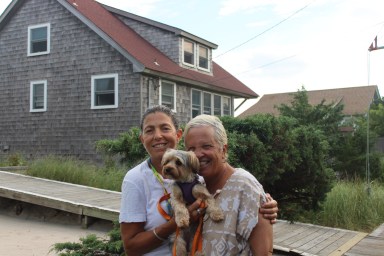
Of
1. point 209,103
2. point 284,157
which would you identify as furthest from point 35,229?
point 209,103

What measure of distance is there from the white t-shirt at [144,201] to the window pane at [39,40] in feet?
58.1

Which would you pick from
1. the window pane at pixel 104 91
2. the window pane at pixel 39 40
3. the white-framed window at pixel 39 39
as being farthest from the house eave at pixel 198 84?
the window pane at pixel 39 40

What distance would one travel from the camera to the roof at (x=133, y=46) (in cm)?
1627

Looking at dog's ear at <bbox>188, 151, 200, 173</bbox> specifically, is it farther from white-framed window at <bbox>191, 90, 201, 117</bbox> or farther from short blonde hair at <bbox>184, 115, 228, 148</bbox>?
white-framed window at <bbox>191, 90, 201, 117</bbox>

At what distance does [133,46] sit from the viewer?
1722cm

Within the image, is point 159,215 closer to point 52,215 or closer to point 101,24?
point 52,215

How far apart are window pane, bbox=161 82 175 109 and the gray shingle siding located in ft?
4.54

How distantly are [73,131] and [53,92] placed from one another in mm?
1953

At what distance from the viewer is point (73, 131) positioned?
1773 centimetres

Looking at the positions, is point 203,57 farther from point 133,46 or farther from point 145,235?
point 145,235

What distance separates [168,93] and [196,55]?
9.46 feet

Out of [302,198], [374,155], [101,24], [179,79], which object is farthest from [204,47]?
[302,198]

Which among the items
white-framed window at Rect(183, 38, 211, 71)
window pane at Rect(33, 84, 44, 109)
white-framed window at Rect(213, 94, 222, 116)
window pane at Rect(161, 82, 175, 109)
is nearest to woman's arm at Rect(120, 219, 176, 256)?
window pane at Rect(161, 82, 175, 109)

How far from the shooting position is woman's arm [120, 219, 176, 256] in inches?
88.0
